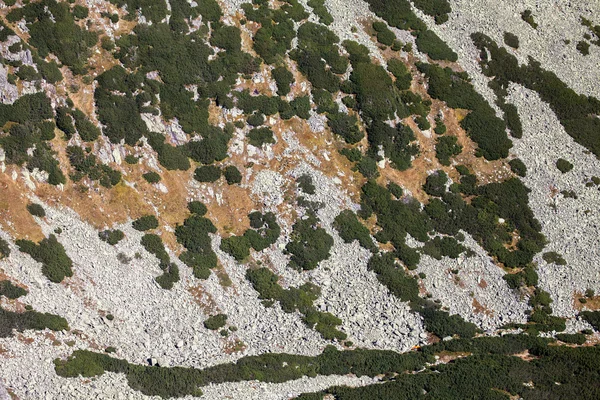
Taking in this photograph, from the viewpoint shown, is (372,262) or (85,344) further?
Result: (372,262)

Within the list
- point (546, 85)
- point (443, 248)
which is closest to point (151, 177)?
point (443, 248)

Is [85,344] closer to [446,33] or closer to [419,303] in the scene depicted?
[419,303]

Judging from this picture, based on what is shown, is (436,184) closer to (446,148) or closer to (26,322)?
(446,148)

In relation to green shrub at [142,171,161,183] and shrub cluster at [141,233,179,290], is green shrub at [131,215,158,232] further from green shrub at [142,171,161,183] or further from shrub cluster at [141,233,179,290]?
green shrub at [142,171,161,183]

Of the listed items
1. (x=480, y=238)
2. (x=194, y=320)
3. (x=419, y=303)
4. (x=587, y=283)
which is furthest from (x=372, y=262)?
(x=587, y=283)

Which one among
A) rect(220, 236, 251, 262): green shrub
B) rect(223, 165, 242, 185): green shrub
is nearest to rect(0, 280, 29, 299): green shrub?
→ rect(220, 236, 251, 262): green shrub

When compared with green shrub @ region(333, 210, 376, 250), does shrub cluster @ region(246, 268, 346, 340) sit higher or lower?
lower
